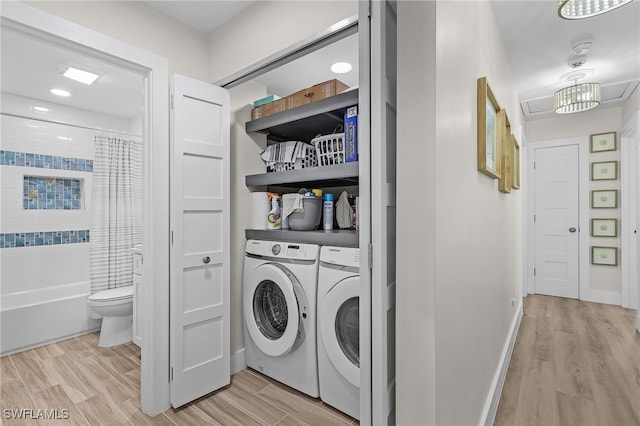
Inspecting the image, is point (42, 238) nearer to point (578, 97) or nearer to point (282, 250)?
point (282, 250)

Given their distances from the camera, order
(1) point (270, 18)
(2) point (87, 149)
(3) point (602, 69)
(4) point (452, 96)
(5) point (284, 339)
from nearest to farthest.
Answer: (4) point (452, 96) < (1) point (270, 18) < (5) point (284, 339) < (3) point (602, 69) < (2) point (87, 149)

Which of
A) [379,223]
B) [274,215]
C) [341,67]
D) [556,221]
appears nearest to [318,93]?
[341,67]

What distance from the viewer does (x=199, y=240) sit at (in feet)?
6.59

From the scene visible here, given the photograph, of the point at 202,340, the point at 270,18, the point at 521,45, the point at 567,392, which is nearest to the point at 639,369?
the point at 567,392

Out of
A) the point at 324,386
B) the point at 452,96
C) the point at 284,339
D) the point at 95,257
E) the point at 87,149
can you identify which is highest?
the point at 87,149

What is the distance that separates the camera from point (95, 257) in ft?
10.9

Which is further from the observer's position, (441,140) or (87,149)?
(87,149)

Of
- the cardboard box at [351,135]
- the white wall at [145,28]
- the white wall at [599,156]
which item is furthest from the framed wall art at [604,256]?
the white wall at [145,28]

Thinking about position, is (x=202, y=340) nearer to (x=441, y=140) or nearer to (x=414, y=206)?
(x=414, y=206)

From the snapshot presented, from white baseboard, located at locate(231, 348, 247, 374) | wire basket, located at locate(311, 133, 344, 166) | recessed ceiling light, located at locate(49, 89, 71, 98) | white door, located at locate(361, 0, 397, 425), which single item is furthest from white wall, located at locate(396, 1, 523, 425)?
recessed ceiling light, located at locate(49, 89, 71, 98)

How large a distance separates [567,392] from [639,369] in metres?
0.79

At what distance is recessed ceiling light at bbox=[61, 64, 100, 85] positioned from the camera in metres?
2.61

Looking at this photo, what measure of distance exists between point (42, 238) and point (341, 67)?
11.0 feet

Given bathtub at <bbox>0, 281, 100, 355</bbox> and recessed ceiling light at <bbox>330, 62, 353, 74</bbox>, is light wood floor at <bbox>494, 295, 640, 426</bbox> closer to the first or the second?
recessed ceiling light at <bbox>330, 62, 353, 74</bbox>
